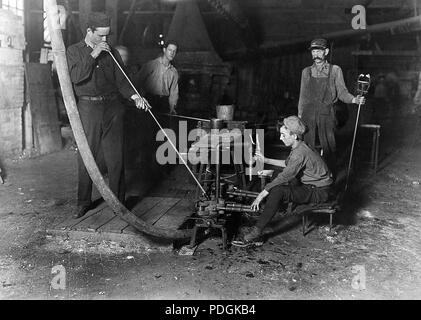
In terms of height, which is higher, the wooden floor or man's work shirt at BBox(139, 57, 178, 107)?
man's work shirt at BBox(139, 57, 178, 107)

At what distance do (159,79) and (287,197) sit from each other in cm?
372

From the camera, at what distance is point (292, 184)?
15.5 feet

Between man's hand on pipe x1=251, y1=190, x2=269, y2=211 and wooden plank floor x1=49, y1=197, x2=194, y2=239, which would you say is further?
wooden plank floor x1=49, y1=197, x2=194, y2=239

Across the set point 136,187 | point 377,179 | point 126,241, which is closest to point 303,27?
point 377,179

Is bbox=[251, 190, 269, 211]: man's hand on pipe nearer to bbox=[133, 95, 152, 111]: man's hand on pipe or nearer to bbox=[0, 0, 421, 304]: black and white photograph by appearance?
bbox=[0, 0, 421, 304]: black and white photograph

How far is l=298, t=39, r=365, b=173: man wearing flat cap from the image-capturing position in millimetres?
6062

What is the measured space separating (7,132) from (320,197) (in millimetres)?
6276

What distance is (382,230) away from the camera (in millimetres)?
5156

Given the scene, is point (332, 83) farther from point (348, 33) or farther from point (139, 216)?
point (348, 33)

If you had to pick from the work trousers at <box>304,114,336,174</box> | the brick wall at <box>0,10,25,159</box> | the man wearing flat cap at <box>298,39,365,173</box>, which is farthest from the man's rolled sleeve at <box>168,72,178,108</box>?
the brick wall at <box>0,10,25,159</box>

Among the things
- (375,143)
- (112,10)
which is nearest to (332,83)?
(375,143)

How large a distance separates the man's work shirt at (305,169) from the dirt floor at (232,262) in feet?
2.18

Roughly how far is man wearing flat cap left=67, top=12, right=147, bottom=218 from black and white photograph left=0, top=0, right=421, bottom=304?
2 centimetres

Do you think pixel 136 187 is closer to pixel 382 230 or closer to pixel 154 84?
pixel 154 84
